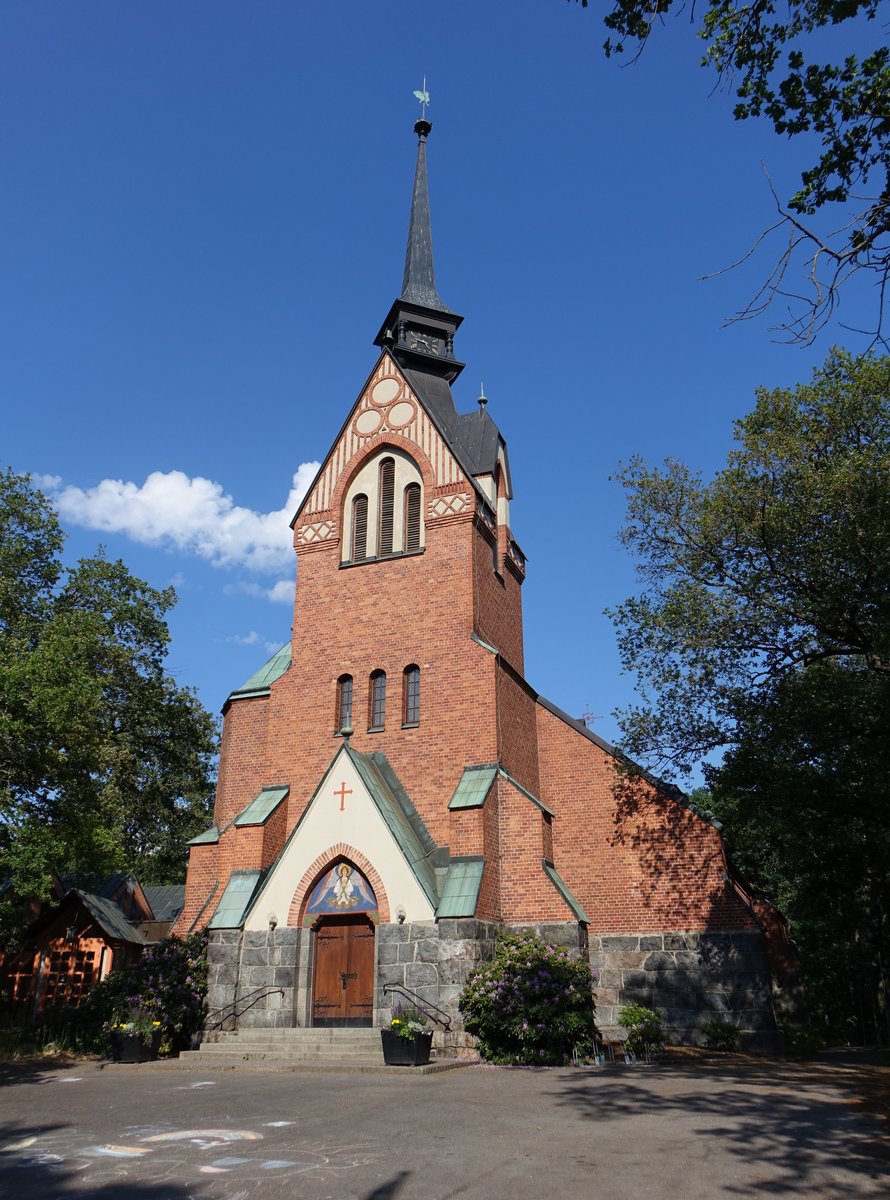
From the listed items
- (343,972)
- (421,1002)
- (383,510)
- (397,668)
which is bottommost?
(421,1002)

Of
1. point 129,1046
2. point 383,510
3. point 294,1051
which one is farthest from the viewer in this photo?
point 383,510

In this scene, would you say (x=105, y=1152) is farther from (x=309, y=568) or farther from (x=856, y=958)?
(x=856, y=958)

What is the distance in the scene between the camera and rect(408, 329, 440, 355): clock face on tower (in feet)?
89.2

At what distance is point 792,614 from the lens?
17.7m

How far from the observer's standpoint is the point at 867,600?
16.9m

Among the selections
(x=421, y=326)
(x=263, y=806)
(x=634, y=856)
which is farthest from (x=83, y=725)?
(x=421, y=326)

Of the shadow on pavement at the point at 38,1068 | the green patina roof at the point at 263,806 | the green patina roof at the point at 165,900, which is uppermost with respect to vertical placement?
the green patina roof at the point at 263,806

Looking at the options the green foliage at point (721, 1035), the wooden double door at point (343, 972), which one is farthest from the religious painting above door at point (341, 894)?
the green foliage at point (721, 1035)

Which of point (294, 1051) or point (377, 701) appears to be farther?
point (377, 701)

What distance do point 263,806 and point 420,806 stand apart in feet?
11.8

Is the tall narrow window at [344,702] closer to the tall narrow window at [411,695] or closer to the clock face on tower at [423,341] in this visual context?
the tall narrow window at [411,695]

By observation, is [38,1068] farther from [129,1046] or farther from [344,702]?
[344,702]

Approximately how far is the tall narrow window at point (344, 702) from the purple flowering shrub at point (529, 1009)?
677cm

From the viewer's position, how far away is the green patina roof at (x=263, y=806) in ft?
64.3
